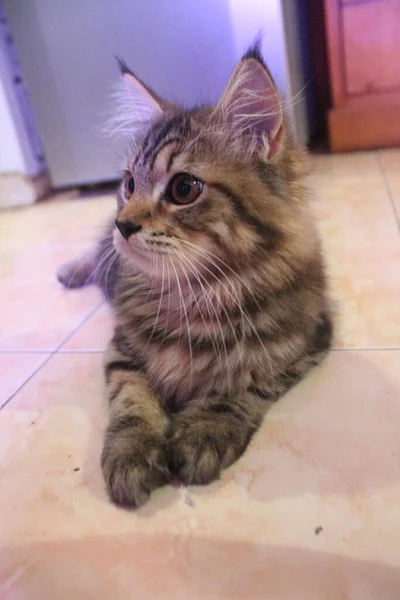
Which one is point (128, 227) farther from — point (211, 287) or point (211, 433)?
point (211, 433)

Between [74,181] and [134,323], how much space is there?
191 cm

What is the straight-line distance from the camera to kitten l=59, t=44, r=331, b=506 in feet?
2.91

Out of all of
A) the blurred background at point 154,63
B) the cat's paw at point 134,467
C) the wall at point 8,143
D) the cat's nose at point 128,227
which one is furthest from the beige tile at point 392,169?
the wall at point 8,143

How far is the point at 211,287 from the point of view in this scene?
0.96 metres

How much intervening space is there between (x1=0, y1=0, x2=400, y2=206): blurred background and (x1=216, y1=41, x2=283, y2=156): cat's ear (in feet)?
4.20

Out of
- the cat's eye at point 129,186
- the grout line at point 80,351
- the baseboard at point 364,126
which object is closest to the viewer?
the cat's eye at point 129,186

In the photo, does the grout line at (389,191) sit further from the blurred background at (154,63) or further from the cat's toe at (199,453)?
the cat's toe at (199,453)

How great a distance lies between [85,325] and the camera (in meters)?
1.47

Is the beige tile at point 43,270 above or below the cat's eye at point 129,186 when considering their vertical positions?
below

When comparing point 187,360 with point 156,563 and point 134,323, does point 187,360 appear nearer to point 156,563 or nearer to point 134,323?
point 134,323

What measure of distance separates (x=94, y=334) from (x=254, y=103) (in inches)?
30.2

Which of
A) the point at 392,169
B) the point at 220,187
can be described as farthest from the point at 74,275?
the point at 392,169

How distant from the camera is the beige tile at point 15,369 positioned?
1.22 meters

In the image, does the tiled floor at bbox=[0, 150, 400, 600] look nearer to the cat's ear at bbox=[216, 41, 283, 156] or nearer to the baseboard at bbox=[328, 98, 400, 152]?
the cat's ear at bbox=[216, 41, 283, 156]
